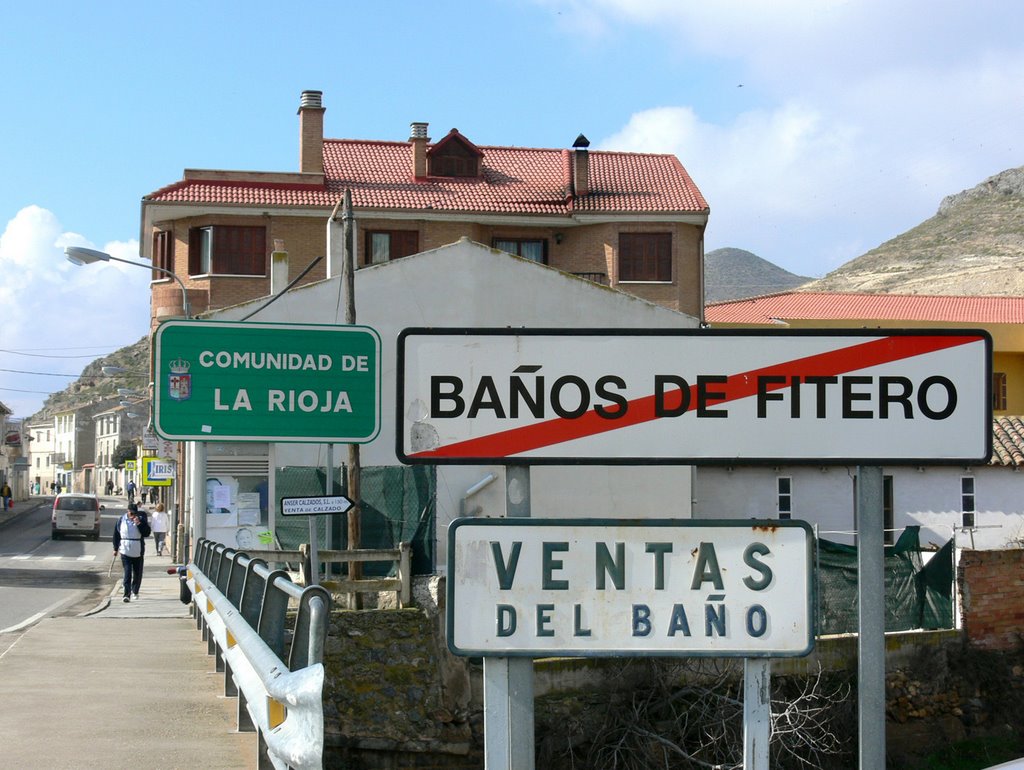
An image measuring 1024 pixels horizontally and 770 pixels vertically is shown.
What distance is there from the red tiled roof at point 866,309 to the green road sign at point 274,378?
3478 cm

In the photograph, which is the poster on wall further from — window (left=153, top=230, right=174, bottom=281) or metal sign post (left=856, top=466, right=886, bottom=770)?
metal sign post (left=856, top=466, right=886, bottom=770)

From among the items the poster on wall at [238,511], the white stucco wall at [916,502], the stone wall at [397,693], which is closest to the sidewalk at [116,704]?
the stone wall at [397,693]

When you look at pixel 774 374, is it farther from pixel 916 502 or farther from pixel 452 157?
pixel 452 157

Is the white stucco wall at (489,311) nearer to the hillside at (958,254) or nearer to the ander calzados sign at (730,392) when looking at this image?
the ander calzados sign at (730,392)

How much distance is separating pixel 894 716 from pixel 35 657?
13707mm

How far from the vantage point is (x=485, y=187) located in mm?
43281

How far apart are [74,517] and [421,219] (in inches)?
804

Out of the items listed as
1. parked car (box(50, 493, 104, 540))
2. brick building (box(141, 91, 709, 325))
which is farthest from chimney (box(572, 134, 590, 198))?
parked car (box(50, 493, 104, 540))

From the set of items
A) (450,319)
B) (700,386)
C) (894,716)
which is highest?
(450,319)

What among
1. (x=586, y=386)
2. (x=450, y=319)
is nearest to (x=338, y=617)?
(x=450, y=319)

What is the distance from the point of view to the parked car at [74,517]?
49.7 meters

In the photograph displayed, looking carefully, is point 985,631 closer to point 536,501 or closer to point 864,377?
point 536,501

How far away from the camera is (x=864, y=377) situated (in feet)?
11.5

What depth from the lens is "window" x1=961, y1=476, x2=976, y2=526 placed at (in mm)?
31281
